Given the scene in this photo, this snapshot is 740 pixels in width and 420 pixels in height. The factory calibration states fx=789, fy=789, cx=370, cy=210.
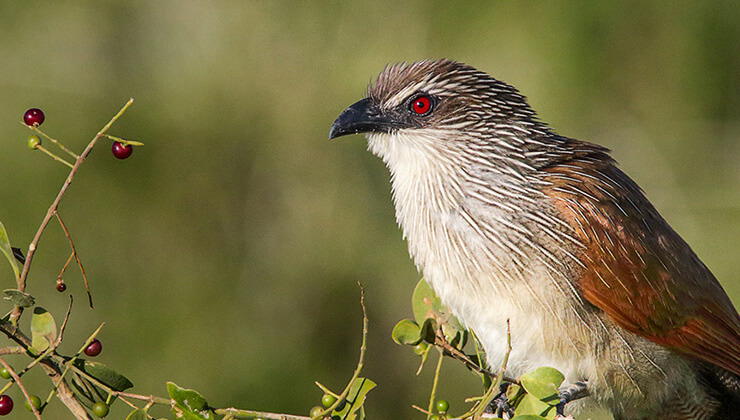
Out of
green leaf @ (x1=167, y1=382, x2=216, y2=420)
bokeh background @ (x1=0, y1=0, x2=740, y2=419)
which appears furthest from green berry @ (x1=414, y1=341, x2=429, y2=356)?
bokeh background @ (x1=0, y1=0, x2=740, y2=419)

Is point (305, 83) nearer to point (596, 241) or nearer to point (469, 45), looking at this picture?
point (469, 45)

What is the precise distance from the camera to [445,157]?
2.60m

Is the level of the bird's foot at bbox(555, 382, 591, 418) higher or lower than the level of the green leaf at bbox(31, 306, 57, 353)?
lower

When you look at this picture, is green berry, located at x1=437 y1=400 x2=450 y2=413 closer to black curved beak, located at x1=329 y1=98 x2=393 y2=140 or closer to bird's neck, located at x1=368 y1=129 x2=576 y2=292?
bird's neck, located at x1=368 y1=129 x2=576 y2=292

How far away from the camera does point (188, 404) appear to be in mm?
1678

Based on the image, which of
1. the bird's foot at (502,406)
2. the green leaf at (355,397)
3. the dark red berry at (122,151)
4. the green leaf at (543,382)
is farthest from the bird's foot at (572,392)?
the dark red berry at (122,151)

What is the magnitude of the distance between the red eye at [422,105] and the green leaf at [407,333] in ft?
2.74

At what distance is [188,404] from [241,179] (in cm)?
376

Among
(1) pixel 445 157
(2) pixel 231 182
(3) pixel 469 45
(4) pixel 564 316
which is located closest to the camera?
(4) pixel 564 316

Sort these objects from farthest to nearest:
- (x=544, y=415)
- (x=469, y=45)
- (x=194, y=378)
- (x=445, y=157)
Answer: (x=469, y=45) < (x=194, y=378) < (x=445, y=157) < (x=544, y=415)

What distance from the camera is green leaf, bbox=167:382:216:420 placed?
5.45ft

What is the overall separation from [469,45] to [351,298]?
201 centimetres

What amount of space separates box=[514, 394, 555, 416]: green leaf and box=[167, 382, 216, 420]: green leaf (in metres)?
0.77

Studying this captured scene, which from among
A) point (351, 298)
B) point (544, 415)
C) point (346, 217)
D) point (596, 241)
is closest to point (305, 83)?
point (346, 217)
